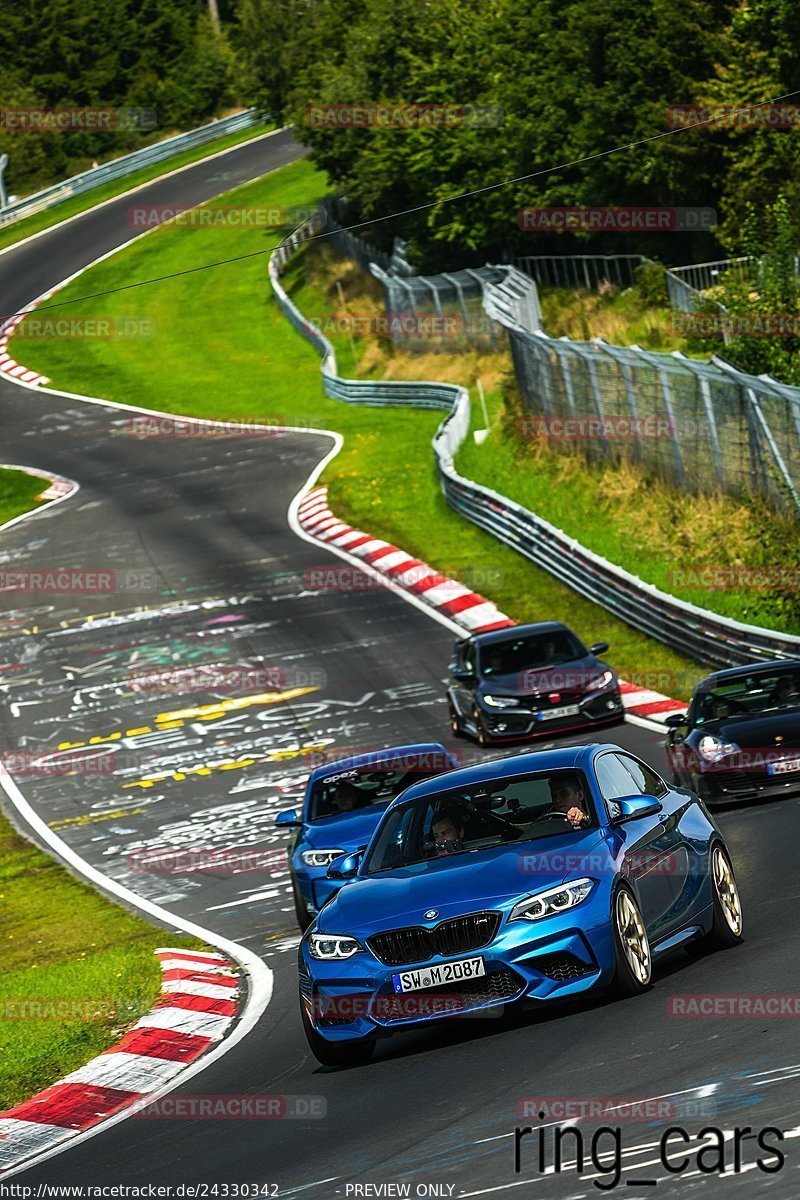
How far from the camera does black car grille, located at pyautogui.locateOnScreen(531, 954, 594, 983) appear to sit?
31.6 feet

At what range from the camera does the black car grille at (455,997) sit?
9617 mm

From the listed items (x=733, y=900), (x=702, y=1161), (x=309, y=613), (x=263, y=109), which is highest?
(x=263, y=109)

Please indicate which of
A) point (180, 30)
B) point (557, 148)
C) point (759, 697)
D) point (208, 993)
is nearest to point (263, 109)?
point (557, 148)

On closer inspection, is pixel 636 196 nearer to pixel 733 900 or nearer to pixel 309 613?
pixel 309 613

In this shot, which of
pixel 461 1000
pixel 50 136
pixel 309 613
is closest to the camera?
pixel 461 1000

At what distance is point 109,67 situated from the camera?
335 feet

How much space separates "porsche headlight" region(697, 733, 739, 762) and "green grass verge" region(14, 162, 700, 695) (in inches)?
265

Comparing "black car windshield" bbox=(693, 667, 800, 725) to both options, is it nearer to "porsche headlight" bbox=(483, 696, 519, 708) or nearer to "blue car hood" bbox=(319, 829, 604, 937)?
"porsche headlight" bbox=(483, 696, 519, 708)

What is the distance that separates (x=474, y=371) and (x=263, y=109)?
26.9m

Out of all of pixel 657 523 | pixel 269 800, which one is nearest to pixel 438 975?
pixel 269 800

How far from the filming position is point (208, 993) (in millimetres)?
13688

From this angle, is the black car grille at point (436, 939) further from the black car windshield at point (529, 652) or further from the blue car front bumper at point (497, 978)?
the black car windshield at point (529, 652)

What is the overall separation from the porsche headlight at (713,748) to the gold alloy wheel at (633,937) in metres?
7.49

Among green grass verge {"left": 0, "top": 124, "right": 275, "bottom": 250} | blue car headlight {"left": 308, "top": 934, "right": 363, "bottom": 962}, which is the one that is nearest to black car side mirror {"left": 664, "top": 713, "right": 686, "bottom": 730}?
blue car headlight {"left": 308, "top": 934, "right": 363, "bottom": 962}
